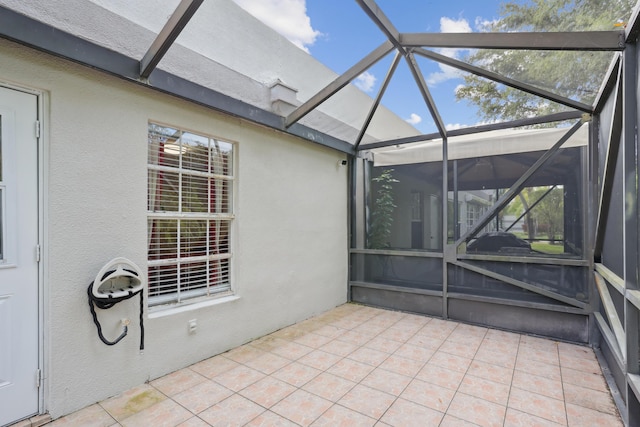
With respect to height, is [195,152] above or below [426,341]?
above

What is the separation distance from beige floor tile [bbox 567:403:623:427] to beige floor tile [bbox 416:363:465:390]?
31.8 inches

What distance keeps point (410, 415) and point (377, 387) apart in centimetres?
43

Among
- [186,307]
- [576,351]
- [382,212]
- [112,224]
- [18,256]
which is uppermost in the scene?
[382,212]

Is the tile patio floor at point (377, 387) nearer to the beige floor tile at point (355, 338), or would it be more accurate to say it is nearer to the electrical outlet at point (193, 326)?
the beige floor tile at point (355, 338)

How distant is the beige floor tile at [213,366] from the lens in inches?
121

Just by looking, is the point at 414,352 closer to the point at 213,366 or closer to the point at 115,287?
the point at 213,366

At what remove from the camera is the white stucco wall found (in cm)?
234

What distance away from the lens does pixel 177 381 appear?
9.48 ft

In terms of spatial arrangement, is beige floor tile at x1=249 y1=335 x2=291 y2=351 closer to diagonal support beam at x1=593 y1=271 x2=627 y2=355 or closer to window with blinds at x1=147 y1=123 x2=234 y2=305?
window with blinds at x1=147 y1=123 x2=234 y2=305

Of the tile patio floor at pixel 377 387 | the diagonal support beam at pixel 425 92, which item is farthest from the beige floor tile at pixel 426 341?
the diagonal support beam at pixel 425 92

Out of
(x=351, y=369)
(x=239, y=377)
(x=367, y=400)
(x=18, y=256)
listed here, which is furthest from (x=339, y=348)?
(x=18, y=256)

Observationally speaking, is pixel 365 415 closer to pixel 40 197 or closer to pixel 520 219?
pixel 40 197

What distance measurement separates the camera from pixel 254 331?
3.90 metres

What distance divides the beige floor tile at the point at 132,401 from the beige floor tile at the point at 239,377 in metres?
0.50
